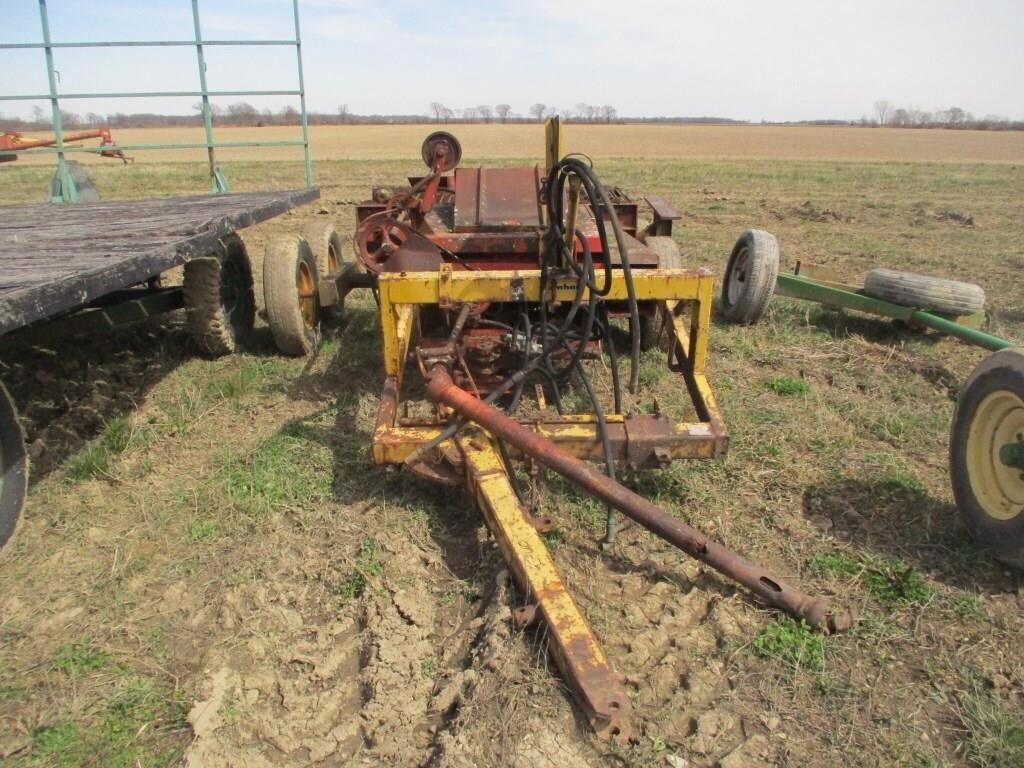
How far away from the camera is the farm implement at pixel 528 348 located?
242 centimetres

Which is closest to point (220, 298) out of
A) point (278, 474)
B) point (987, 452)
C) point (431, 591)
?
point (278, 474)

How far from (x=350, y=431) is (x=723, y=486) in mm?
2002

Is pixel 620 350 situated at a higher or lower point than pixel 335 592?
higher

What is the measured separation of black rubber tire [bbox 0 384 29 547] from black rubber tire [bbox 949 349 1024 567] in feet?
12.1

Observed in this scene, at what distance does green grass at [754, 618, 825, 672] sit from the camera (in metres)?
2.27

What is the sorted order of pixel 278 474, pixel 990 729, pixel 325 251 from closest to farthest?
pixel 990 729 → pixel 278 474 → pixel 325 251

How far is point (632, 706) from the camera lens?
2113 millimetres

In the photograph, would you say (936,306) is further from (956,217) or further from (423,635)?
(956,217)

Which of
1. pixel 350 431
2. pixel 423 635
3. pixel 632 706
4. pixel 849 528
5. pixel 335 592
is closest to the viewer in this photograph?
pixel 632 706

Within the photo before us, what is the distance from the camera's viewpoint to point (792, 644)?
2.33 meters

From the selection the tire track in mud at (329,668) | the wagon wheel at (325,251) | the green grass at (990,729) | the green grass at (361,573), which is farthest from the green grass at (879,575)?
the wagon wheel at (325,251)

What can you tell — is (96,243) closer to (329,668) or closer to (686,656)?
(329,668)

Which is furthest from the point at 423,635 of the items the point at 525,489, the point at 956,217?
the point at 956,217

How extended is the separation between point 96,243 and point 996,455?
4.22 meters
